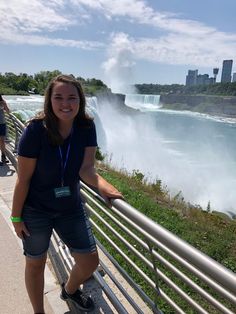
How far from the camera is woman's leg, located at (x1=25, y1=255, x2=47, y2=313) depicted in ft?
8.25

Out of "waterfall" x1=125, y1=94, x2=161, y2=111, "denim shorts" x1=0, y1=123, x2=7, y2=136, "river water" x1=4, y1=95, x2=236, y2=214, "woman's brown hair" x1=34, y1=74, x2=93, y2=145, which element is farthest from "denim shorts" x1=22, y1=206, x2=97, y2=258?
"waterfall" x1=125, y1=94, x2=161, y2=111

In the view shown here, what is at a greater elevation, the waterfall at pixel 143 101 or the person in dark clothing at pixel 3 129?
the waterfall at pixel 143 101

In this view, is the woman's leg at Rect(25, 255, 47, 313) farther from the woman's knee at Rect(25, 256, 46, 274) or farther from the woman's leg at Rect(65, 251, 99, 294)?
the woman's leg at Rect(65, 251, 99, 294)

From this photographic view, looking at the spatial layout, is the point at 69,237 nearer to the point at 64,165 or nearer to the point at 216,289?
the point at 64,165

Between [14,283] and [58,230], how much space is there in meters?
1.30

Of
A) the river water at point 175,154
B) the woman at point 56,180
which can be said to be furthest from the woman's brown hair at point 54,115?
the river water at point 175,154

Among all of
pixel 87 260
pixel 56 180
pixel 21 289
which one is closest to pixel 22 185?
pixel 56 180

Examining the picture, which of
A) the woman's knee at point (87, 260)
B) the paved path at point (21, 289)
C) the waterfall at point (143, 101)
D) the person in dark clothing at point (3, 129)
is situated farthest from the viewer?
the waterfall at point (143, 101)

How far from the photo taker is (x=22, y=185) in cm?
228

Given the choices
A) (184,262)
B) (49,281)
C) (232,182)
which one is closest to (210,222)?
(49,281)

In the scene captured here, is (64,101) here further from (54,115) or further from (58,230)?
(58,230)

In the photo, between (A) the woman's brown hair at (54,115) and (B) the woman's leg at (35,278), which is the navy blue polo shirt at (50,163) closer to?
(A) the woman's brown hair at (54,115)

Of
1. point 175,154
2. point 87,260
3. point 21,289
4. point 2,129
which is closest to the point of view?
point 87,260

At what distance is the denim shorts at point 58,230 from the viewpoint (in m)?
2.39
